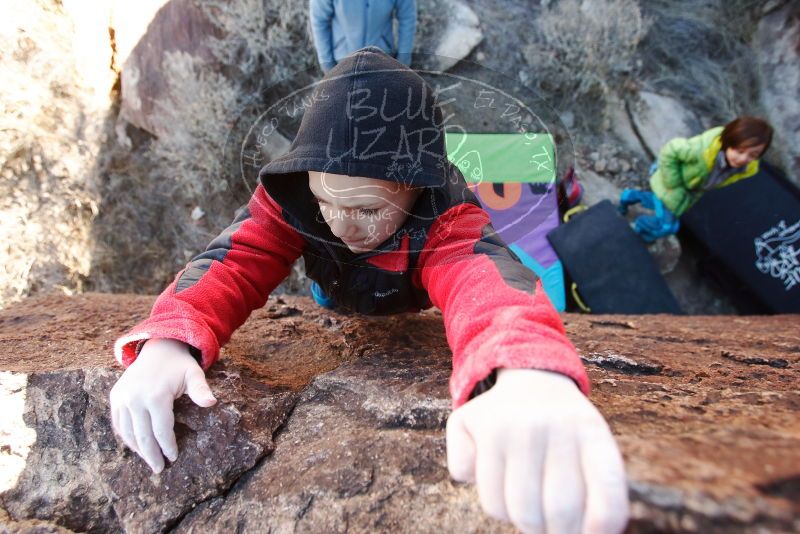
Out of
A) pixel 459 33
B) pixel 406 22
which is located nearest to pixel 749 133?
pixel 459 33

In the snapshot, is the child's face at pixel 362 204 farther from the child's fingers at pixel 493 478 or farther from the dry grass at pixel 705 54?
the dry grass at pixel 705 54

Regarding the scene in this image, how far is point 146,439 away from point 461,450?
1.89 ft

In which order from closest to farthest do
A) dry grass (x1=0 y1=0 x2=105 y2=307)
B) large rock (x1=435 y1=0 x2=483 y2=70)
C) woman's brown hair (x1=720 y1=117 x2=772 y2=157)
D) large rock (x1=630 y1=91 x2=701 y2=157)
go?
large rock (x1=435 y1=0 x2=483 y2=70), woman's brown hair (x1=720 y1=117 x2=772 y2=157), dry grass (x1=0 y1=0 x2=105 y2=307), large rock (x1=630 y1=91 x2=701 y2=157)

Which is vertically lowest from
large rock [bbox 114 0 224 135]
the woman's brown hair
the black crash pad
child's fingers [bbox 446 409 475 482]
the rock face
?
the black crash pad

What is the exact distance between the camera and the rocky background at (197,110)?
7.41 ft

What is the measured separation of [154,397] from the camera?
0.81 meters

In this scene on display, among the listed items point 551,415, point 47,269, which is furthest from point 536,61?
point 47,269

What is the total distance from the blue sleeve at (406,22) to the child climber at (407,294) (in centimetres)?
106

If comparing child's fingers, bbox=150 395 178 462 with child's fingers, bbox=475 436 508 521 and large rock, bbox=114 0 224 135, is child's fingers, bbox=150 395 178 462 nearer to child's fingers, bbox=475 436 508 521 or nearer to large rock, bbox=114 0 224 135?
child's fingers, bbox=475 436 508 521

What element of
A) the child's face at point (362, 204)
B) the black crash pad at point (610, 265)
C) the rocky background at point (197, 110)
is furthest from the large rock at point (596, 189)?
the child's face at point (362, 204)

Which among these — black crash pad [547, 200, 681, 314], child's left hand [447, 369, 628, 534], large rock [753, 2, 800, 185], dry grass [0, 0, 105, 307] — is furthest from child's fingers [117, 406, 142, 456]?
large rock [753, 2, 800, 185]

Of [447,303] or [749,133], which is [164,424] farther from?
[749,133]

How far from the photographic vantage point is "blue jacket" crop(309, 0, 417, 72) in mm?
1741

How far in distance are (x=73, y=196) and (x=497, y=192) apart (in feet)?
9.12
